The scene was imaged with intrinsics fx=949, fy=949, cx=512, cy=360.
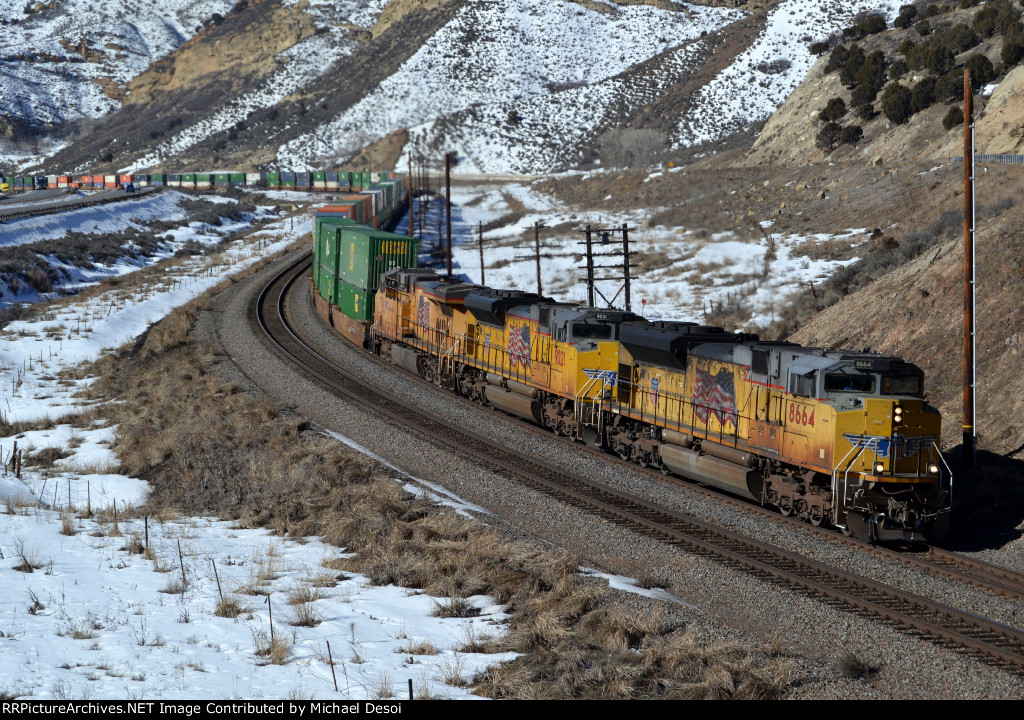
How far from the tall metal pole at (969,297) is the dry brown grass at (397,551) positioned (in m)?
9.67

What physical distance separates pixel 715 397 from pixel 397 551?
8051 mm

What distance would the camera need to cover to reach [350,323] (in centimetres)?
3856

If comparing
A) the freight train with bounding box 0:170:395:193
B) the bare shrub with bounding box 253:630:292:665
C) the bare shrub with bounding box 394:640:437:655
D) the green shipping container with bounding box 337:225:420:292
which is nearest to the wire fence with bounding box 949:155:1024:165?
the green shipping container with bounding box 337:225:420:292

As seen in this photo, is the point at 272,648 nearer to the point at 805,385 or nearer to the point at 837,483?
the point at 837,483

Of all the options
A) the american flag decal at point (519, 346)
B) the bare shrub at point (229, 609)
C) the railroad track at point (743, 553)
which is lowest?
the railroad track at point (743, 553)

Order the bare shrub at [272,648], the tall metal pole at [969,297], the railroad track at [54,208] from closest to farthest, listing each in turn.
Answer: the bare shrub at [272,648] → the tall metal pole at [969,297] → the railroad track at [54,208]

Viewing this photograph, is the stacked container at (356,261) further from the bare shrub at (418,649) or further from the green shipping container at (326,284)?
the bare shrub at (418,649)

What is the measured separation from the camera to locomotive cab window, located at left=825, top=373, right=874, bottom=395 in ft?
54.4

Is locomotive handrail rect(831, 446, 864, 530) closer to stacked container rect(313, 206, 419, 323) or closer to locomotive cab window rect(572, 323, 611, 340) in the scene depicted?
locomotive cab window rect(572, 323, 611, 340)

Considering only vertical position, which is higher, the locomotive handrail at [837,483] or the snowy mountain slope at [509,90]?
the snowy mountain slope at [509,90]

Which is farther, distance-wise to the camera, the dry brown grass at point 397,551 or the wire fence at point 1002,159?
the wire fence at point 1002,159

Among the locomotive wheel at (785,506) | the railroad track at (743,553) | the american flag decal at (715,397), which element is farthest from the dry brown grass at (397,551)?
the american flag decal at (715,397)

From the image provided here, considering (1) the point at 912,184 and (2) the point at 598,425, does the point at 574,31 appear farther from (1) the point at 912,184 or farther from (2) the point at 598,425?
(2) the point at 598,425

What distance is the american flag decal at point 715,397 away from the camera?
19.5 m
